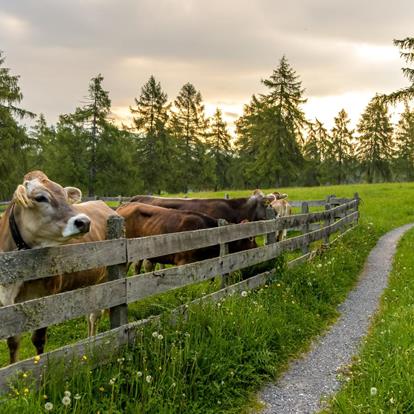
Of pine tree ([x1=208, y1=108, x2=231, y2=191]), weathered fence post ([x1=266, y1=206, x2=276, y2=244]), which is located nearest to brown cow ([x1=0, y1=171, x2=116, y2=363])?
weathered fence post ([x1=266, y1=206, x2=276, y2=244])

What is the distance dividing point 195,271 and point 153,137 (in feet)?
162

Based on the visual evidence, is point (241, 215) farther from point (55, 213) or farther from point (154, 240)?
point (55, 213)

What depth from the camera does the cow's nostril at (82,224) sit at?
3885 millimetres

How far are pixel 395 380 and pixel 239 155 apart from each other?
209 ft

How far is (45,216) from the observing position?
13.2ft

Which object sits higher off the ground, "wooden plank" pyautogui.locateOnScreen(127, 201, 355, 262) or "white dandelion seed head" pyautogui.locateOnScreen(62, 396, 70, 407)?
"wooden plank" pyautogui.locateOnScreen(127, 201, 355, 262)

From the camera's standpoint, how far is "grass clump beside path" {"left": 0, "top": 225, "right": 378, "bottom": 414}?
10.9 ft

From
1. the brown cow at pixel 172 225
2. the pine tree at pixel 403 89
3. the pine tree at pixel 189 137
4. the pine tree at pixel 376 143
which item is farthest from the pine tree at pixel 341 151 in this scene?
the brown cow at pixel 172 225

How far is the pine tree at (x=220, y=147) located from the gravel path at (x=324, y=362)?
56.5 meters

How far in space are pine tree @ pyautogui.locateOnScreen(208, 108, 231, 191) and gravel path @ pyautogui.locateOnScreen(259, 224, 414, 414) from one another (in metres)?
56.5

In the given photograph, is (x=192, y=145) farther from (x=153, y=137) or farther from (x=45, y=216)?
(x=45, y=216)

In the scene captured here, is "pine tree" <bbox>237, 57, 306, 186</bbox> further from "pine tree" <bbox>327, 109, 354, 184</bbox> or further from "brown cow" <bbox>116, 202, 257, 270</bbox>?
"brown cow" <bbox>116, 202, 257, 270</bbox>

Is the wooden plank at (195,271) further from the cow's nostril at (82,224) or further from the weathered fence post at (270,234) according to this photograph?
the cow's nostril at (82,224)

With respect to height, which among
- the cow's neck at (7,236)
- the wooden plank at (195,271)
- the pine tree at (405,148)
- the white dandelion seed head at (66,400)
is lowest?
the white dandelion seed head at (66,400)
